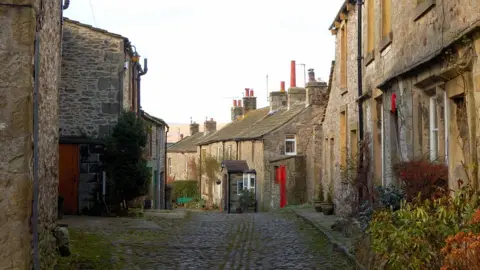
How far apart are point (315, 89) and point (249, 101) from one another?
19.9 metres

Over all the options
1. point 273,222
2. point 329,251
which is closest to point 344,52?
point 273,222

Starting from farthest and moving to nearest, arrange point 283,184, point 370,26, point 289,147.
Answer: point 289,147 → point 283,184 → point 370,26

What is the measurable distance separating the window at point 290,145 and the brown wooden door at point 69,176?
1659 centimetres

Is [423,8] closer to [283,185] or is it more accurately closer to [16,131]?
[16,131]

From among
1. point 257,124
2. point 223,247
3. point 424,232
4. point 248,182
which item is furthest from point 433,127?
point 257,124

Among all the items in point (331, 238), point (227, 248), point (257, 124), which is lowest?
point (227, 248)

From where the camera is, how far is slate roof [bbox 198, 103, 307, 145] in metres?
33.8

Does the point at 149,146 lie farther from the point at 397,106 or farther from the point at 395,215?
the point at 395,215

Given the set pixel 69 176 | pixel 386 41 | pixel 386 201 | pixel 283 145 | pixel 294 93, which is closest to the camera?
pixel 386 201

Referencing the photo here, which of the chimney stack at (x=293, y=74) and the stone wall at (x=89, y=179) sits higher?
the chimney stack at (x=293, y=74)

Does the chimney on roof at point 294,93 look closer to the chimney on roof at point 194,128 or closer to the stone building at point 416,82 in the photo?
the stone building at point 416,82

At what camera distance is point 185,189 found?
47.7m

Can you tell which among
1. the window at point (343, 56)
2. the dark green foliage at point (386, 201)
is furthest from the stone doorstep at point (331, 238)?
the window at point (343, 56)

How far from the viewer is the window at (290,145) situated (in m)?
32.9
